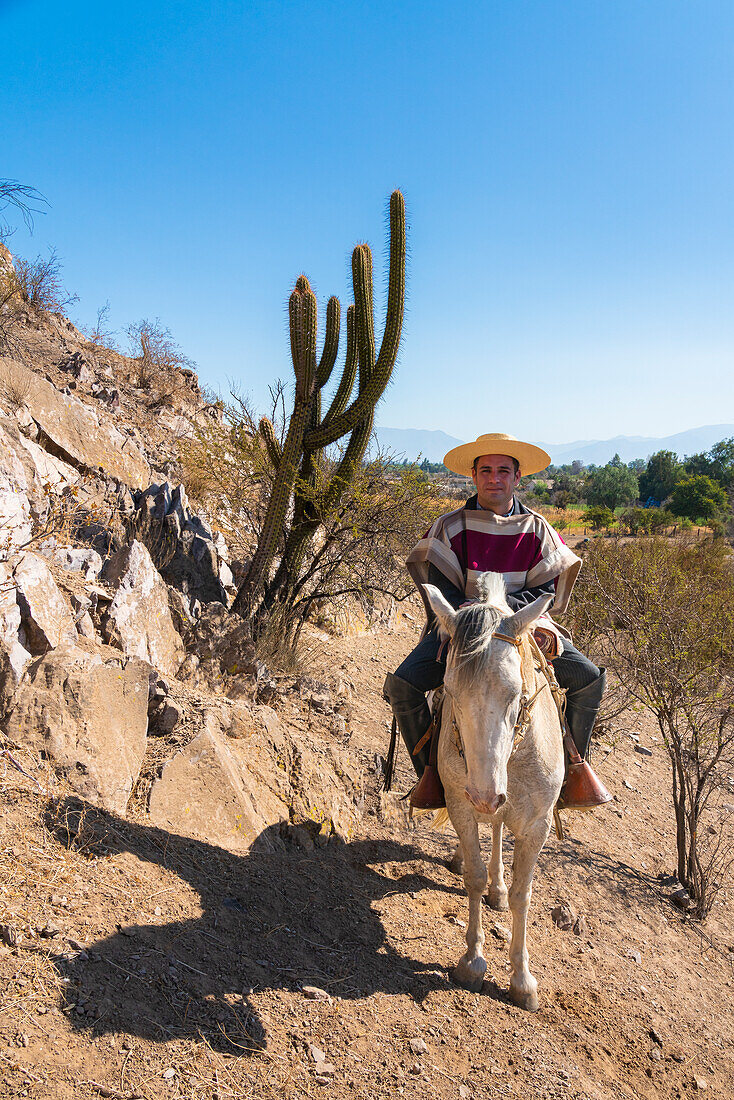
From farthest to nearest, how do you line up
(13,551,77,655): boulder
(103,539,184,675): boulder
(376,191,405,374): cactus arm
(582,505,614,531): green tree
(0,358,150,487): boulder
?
(582,505,614,531): green tree
(376,191,405,374): cactus arm
(0,358,150,487): boulder
(103,539,184,675): boulder
(13,551,77,655): boulder

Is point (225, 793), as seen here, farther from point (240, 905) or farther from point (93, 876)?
point (93, 876)

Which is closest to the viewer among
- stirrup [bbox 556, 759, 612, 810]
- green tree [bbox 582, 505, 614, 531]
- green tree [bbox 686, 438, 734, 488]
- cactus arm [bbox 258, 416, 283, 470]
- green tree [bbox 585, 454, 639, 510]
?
stirrup [bbox 556, 759, 612, 810]

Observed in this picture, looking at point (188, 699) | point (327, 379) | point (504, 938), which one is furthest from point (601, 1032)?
point (327, 379)

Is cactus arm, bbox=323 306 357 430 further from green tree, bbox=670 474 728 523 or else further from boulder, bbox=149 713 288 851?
green tree, bbox=670 474 728 523

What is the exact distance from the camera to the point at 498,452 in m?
4.40

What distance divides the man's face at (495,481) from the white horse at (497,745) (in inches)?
46.3

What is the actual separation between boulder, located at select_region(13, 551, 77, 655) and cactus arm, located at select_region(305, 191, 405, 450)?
341cm

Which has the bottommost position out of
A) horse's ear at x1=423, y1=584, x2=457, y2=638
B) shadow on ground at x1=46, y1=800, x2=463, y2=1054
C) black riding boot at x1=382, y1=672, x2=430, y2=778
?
shadow on ground at x1=46, y1=800, x2=463, y2=1054

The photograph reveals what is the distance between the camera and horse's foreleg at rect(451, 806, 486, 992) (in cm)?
353

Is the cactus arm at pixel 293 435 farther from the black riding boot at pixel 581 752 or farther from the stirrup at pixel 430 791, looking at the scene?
the black riding boot at pixel 581 752

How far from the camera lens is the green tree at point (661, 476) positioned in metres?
59.1

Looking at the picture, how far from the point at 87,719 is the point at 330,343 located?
5.16 metres

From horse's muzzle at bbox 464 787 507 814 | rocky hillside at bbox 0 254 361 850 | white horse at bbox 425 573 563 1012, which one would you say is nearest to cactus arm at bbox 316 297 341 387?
rocky hillside at bbox 0 254 361 850

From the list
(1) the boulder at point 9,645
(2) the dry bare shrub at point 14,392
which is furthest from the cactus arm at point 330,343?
(1) the boulder at point 9,645
